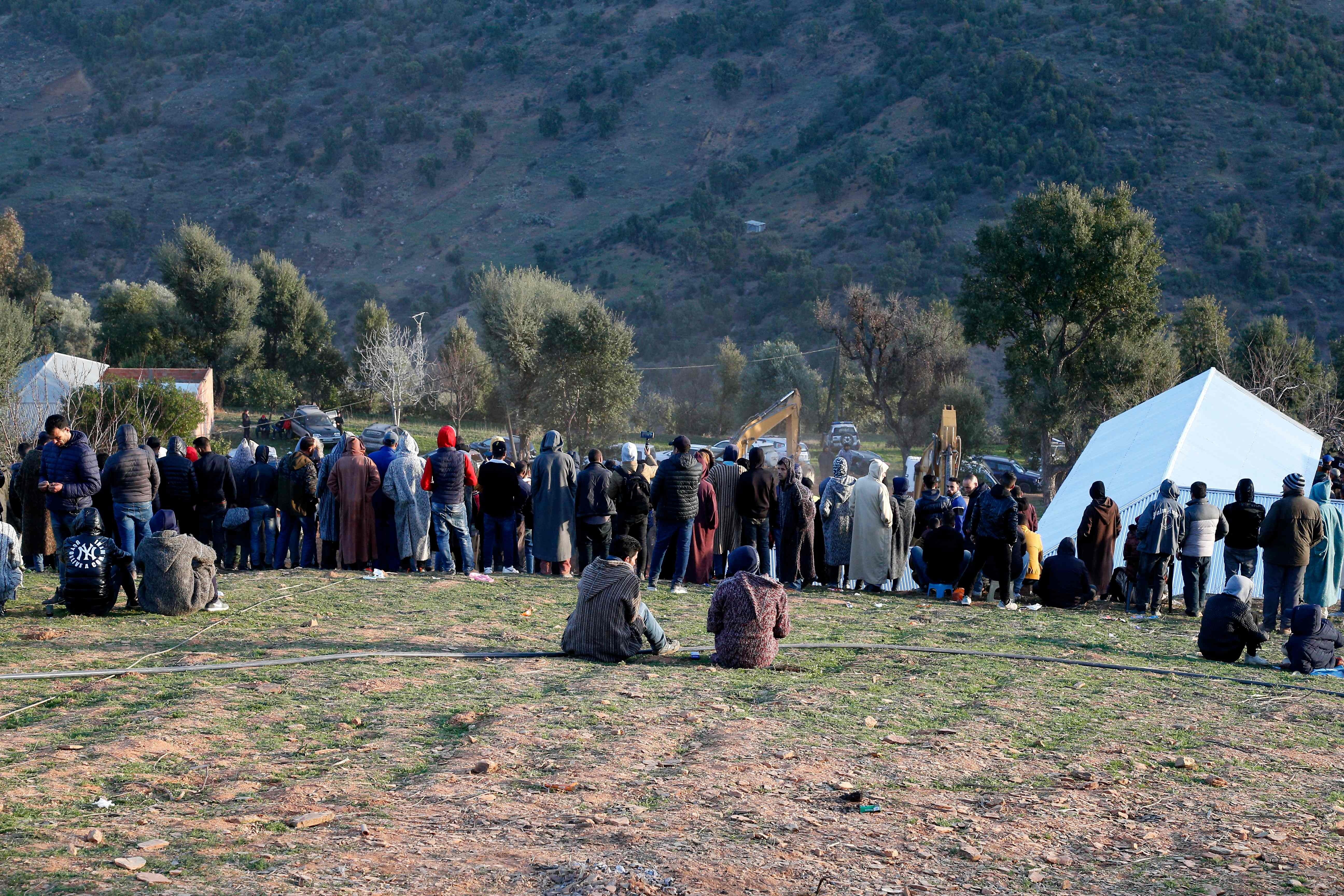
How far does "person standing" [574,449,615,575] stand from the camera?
40.4 ft

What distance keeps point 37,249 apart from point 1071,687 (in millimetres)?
89827

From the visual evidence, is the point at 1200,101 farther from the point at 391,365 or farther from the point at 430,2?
the point at 430,2

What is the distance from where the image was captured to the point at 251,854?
15.8 feet

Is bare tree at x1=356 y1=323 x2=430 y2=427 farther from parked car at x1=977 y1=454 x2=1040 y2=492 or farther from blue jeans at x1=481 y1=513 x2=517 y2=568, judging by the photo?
blue jeans at x1=481 y1=513 x2=517 y2=568

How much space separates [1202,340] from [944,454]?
A: 2266 centimetres

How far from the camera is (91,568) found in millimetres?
9539

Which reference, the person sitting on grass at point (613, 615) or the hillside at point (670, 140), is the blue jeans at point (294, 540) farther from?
the hillside at point (670, 140)

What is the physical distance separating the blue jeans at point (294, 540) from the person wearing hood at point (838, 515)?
598 cm

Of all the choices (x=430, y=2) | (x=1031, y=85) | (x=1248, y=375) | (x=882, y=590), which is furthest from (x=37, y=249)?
(x=882, y=590)

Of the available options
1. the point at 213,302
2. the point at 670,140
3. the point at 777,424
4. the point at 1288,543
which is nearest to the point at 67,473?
the point at 1288,543

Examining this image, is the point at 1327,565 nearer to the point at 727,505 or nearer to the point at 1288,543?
the point at 1288,543

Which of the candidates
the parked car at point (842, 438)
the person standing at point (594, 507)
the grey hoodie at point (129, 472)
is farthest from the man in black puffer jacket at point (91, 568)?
the parked car at point (842, 438)

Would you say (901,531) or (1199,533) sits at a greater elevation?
(1199,533)

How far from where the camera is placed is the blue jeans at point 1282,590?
1180 centimetres
